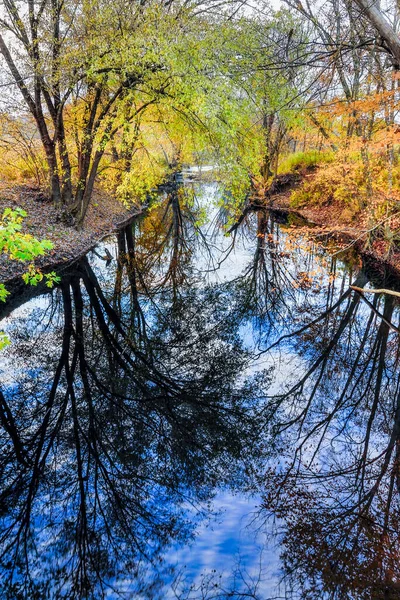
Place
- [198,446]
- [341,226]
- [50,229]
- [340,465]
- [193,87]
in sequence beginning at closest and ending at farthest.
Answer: [340,465]
[198,446]
[193,87]
[50,229]
[341,226]

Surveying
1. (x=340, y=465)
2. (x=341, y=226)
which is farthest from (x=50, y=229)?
(x=340, y=465)

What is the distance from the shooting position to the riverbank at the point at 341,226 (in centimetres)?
1194

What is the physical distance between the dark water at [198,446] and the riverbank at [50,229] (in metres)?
1.11

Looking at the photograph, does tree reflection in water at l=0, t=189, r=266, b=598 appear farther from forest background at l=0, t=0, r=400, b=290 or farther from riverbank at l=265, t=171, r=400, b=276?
riverbank at l=265, t=171, r=400, b=276

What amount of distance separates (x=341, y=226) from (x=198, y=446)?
12.6 metres

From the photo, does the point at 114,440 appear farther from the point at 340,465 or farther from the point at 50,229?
the point at 50,229

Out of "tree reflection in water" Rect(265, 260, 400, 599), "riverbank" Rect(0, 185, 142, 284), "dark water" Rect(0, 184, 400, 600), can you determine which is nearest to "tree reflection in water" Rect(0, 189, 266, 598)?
"dark water" Rect(0, 184, 400, 600)

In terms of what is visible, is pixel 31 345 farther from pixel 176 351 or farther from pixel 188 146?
pixel 188 146

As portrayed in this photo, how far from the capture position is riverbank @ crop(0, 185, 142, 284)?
11.5m

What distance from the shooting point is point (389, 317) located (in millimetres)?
9570

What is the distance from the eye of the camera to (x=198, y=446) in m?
5.66

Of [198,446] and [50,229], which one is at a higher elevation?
[50,229]

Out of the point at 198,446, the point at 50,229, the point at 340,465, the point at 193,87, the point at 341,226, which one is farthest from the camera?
the point at 341,226

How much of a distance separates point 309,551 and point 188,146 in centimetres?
1164
